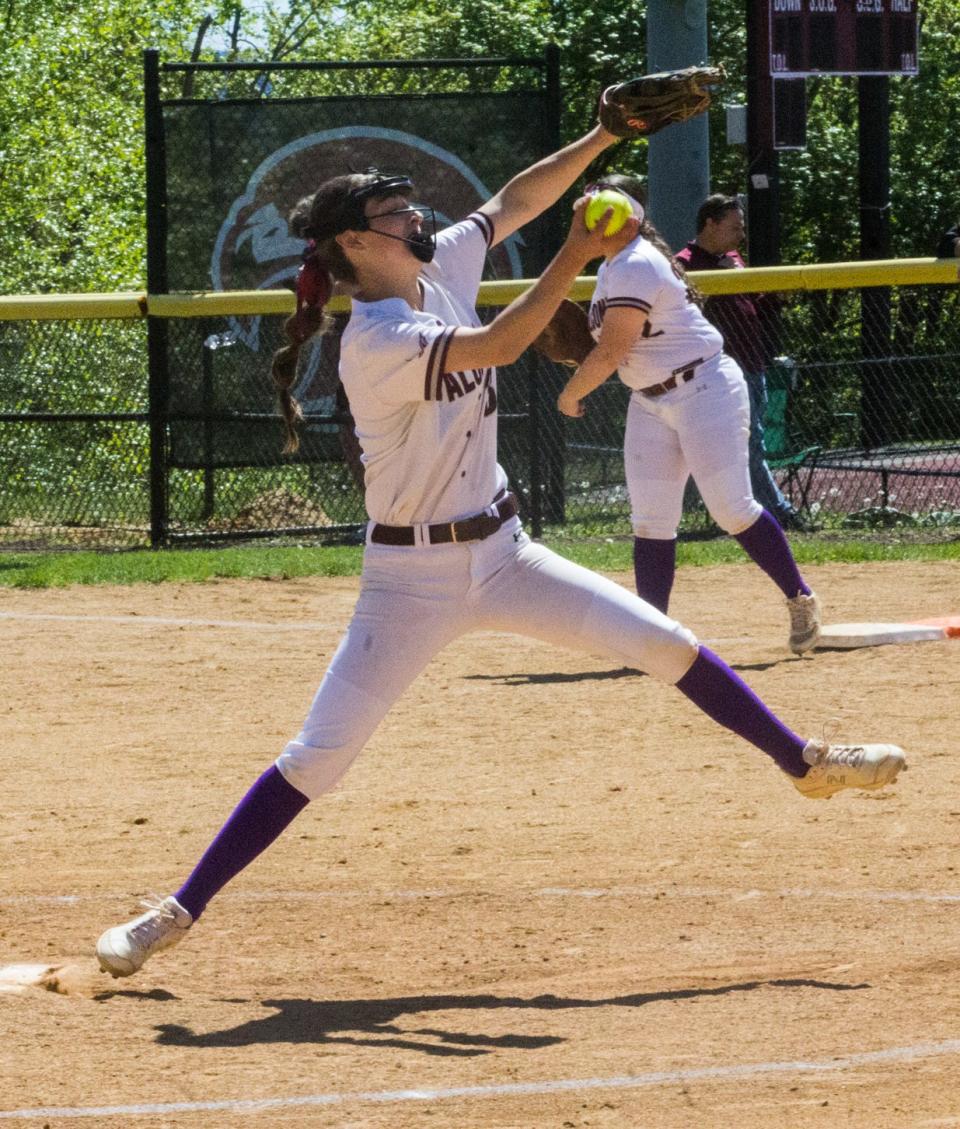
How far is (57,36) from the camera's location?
29.4 m

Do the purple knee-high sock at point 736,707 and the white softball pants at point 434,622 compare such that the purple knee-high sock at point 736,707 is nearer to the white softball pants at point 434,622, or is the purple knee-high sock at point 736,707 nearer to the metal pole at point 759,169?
the white softball pants at point 434,622

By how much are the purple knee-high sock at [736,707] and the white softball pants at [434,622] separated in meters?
0.15

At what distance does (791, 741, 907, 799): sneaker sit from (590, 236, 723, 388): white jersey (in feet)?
8.24

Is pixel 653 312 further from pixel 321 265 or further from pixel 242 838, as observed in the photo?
pixel 242 838

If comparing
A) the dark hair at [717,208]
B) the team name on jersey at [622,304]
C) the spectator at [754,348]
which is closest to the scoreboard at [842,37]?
the spectator at [754,348]

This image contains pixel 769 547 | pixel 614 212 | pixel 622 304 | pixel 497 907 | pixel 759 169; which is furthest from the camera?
pixel 759 169

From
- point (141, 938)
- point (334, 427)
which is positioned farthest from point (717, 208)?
point (141, 938)

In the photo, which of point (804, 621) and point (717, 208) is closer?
point (804, 621)

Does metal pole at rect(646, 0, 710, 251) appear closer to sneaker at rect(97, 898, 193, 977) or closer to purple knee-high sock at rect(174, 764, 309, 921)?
purple knee-high sock at rect(174, 764, 309, 921)

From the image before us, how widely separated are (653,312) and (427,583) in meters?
3.01

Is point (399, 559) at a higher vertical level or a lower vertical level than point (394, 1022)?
higher

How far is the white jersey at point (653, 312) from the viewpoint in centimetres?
709

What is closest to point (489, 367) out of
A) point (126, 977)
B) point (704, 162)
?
point (126, 977)

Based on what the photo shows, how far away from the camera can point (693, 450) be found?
25.1ft
